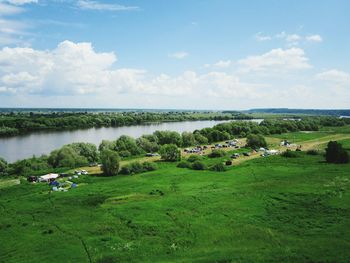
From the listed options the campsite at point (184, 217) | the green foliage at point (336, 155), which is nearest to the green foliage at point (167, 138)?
the campsite at point (184, 217)

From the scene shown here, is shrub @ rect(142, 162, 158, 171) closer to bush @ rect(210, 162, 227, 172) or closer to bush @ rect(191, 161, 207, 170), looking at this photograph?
bush @ rect(191, 161, 207, 170)

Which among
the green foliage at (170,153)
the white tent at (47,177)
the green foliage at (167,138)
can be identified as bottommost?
the white tent at (47,177)

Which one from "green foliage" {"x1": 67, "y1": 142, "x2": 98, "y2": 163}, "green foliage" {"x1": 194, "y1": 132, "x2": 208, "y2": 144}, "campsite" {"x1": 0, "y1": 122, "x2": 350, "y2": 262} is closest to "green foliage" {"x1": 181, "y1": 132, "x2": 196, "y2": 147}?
"green foliage" {"x1": 194, "y1": 132, "x2": 208, "y2": 144}

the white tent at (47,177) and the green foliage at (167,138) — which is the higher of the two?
the green foliage at (167,138)

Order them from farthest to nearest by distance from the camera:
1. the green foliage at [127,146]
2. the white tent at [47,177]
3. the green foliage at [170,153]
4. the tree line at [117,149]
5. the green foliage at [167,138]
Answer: the green foliage at [167,138], the green foliage at [127,146], the green foliage at [170,153], the tree line at [117,149], the white tent at [47,177]

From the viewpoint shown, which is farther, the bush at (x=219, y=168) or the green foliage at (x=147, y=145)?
the green foliage at (x=147, y=145)

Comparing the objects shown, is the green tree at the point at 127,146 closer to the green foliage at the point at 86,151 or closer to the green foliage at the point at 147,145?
the green foliage at the point at 147,145
